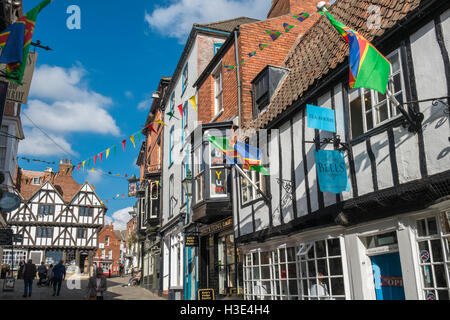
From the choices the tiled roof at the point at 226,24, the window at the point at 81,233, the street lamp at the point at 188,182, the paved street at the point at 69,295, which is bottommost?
the paved street at the point at 69,295

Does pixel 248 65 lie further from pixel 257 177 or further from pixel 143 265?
pixel 143 265

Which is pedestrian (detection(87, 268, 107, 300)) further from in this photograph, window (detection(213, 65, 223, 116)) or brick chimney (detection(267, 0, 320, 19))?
brick chimney (detection(267, 0, 320, 19))

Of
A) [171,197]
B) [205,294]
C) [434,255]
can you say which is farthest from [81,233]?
[434,255]

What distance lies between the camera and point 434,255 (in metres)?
5.64

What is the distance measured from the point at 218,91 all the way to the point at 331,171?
863cm

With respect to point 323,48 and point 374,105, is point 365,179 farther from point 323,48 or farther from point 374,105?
point 323,48

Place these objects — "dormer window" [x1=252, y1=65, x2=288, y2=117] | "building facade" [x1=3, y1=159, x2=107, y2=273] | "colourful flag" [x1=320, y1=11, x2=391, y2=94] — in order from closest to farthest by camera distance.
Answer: "colourful flag" [x1=320, y1=11, x2=391, y2=94], "dormer window" [x1=252, y1=65, x2=288, y2=117], "building facade" [x1=3, y1=159, x2=107, y2=273]

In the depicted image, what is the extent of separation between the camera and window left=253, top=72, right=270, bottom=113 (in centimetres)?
1150

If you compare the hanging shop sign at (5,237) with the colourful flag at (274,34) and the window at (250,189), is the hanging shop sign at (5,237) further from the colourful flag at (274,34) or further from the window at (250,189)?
the colourful flag at (274,34)

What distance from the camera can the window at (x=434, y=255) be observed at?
17.7ft

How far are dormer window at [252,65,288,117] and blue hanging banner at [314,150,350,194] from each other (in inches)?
180

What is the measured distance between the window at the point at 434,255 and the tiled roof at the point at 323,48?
318 cm

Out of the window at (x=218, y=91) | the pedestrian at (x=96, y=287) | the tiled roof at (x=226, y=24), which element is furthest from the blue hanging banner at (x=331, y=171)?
the tiled roof at (x=226, y=24)

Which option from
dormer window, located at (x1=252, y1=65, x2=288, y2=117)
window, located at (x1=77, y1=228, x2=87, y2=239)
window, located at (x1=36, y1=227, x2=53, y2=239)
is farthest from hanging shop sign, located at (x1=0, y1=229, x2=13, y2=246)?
window, located at (x1=77, y1=228, x2=87, y2=239)
